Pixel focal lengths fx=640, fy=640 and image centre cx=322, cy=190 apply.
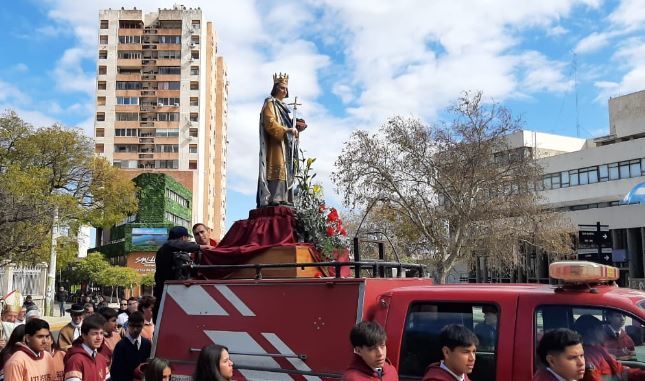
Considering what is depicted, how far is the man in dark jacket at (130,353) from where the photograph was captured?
5.84 meters

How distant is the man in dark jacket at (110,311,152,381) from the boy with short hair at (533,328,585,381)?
378 centimetres

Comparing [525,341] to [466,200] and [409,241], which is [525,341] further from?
[409,241]

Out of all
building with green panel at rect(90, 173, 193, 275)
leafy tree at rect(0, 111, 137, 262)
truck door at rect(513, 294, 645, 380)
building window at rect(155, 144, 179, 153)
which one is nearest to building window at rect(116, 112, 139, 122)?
building window at rect(155, 144, 179, 153)

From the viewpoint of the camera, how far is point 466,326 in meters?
4.50

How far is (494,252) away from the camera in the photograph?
110 feet

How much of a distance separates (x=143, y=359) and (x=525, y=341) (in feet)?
11.4

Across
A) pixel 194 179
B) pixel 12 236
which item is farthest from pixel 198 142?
pixel 12 236

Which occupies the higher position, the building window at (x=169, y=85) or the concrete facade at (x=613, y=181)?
the building window at (x=169, y=85)

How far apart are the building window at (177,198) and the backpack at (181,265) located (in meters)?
61.6

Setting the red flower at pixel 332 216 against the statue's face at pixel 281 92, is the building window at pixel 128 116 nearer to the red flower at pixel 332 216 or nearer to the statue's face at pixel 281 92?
the statue's face at pixel 281 92

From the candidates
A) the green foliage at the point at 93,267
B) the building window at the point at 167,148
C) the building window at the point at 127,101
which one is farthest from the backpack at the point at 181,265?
the building window at the point at 127,101

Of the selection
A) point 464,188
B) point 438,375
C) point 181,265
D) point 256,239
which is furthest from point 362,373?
point 464,188

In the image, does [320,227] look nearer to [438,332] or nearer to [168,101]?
[438,332]

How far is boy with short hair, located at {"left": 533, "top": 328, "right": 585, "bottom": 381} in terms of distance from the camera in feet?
11.2
